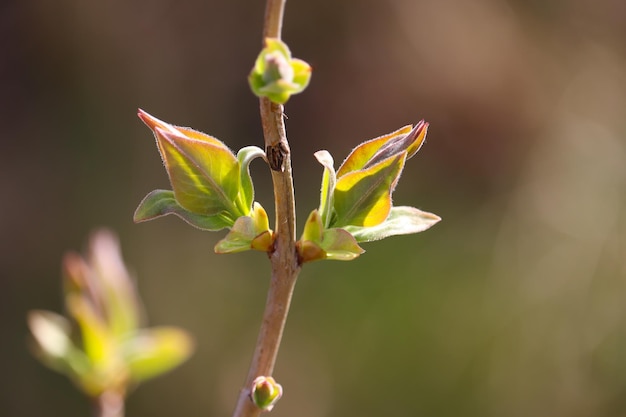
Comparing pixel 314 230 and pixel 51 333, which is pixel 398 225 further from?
pixel 51 333

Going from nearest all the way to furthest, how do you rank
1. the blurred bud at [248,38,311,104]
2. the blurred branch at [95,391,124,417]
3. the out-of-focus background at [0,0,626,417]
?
the blurred bud at [248,38,311,104], the blurred branch at [95,391,124,417], the out-of-focus background at [0,0,626,417]

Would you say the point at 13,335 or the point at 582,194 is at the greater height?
the point at 582,194

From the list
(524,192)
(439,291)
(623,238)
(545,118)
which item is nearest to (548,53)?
(545,118)

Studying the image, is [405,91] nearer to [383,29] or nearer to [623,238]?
[383,29]

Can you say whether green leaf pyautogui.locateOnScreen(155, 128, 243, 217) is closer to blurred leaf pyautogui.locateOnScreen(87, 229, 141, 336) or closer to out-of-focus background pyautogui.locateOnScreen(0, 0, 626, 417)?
blurred leaf pyautogui.locateOnScreen(87, 229, 141, 336)

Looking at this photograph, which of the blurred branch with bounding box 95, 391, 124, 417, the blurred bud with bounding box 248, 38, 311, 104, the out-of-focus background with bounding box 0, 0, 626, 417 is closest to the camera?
the blurred bud with bounding box 248, 38, 311, 104

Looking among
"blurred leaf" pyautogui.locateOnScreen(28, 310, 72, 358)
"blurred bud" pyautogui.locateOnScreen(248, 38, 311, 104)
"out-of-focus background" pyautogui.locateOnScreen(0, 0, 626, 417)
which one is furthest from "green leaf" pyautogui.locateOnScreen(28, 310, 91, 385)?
"out-of-focus background" pyautogui.locateOnScreen(0, 0, 626, 417)
